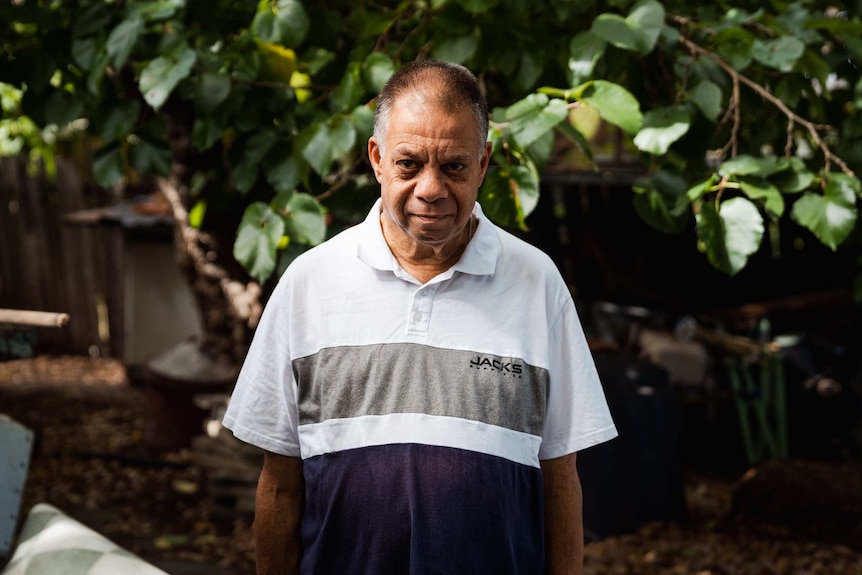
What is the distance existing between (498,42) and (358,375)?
4.78ft

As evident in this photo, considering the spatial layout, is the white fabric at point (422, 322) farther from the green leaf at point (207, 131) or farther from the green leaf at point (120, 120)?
the green leaf at point (120, 120)

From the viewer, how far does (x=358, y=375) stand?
1.68m

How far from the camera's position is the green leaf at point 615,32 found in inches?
97.3

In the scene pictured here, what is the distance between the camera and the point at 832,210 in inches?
98.8

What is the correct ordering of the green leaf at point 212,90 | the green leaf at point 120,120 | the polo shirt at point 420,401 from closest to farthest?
the polo shirt at point 420,401
the green leaf at point 212,90
the green leaf at point 120,120

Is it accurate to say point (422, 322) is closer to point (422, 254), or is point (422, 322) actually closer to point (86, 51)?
point (422, 254)

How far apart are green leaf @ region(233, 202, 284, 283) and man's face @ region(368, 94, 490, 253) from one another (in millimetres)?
899

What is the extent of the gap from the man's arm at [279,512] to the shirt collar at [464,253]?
16.5 inches

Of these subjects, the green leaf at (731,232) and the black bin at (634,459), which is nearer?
the green leaf at (731,232)

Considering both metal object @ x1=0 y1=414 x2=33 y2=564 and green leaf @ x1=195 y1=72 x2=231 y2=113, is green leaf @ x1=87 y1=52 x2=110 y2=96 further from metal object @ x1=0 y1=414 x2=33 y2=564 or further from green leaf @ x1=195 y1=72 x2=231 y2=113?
metal object @ x1=0 y1=414 x2=33 y2=564

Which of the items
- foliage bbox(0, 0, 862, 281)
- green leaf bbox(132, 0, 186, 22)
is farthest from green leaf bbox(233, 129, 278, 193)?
green leaf bbox(132, 0, 186, 22)

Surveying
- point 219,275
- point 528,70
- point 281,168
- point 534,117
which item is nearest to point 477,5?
point 528,70

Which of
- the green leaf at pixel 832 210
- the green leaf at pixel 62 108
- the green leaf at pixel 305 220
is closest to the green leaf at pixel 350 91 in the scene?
the green leaf at pixel 305 220

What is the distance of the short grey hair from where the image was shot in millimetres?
1658
